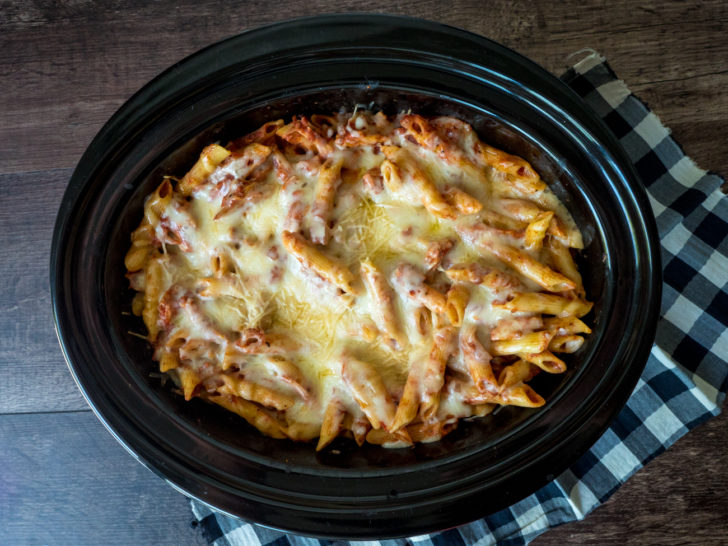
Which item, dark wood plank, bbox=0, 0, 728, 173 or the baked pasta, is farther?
dark wood plank, bbox=0, 0, 728, 173

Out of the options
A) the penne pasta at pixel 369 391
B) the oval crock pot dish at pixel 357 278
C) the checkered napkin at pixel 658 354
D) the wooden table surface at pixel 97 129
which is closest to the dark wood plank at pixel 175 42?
the wooden table surface at pixel 97 129

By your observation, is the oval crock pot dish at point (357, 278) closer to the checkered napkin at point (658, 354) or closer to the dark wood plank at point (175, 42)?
the checkered napkin at point (658, 354)

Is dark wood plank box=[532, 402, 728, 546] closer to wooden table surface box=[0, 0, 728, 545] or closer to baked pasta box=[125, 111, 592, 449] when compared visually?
wooden table surface box=[0, 0, 728, 545]

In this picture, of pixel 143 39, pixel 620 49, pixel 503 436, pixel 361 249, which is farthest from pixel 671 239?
pixel 143 39

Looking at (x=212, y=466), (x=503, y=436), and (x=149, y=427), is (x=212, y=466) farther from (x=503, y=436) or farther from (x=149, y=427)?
(x=503, y=436)

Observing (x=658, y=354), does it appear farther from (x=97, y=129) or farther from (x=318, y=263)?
(x=97, y=129)

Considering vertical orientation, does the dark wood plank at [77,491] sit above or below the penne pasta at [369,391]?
below

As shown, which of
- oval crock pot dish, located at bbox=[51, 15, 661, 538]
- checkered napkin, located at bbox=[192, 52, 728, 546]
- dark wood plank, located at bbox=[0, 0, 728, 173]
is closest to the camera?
oval crock pot dish, located at bbox=[51, 15, 661, 538]

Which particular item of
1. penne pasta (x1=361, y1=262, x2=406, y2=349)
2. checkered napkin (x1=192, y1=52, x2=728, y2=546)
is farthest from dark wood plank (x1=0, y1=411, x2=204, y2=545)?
penne pasta (x1=361, y1=262, x2=406, y2=349)

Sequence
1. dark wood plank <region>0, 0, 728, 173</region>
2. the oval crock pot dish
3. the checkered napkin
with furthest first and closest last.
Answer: dark wood plank <region>0, 0, 728, 173</region>
the checkered napkin
the oval crock pot dish
